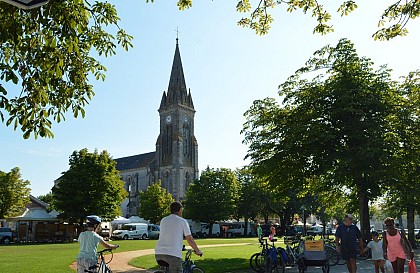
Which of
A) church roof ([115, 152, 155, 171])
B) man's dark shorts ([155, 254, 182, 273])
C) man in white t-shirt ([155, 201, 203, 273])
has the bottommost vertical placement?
man's dark shorts ([155, 254, 182, 273])

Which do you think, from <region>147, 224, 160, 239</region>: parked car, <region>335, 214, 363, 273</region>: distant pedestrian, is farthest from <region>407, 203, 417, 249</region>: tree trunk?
<region>147, 224, 160, 239</region>: parked car

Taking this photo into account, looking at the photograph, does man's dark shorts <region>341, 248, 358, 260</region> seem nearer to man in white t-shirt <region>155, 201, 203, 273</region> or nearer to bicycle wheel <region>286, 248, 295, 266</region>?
bicycle wheel <region>286, 248, 295, 266</region>

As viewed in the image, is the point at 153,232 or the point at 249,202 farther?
the point at 249,202

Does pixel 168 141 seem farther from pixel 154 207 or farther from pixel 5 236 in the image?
pixel 5 236

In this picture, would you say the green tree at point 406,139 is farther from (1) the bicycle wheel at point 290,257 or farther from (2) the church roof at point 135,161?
(2) the church roof at point 135,161

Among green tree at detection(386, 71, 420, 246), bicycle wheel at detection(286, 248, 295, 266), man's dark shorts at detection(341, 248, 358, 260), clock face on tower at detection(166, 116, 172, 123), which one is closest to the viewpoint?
man's dark shorts at detection(341, 248, 358, 260)

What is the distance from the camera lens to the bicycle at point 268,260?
13.2 metres

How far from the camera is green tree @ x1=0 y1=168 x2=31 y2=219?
47.3 m

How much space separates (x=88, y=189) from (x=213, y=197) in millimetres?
25040

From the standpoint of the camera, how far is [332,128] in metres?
20.7

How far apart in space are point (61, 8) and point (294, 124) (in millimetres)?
16019

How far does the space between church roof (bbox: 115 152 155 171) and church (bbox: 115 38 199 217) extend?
2.58 meters

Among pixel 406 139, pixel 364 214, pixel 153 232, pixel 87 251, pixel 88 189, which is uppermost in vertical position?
pixel 406 139

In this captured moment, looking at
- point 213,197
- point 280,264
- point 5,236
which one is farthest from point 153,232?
point 280,264
